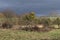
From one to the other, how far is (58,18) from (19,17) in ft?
19.0

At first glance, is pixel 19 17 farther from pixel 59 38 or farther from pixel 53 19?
pixel 59 38

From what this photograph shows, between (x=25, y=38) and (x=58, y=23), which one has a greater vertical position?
(x=25, y=38)

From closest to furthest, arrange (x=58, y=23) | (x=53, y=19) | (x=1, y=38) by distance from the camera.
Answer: (x=1, y=38) < (x=58, y=23) < (x=53, y=19)

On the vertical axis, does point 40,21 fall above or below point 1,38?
below

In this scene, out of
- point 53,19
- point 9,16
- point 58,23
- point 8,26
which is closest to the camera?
point 8,26

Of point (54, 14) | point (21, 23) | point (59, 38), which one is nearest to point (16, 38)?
point (59, 38)

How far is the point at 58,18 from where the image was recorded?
28.6 m

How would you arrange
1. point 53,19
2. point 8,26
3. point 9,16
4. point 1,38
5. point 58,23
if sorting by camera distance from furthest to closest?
1. point 9,16
2. point 53,19
3. point 58,23
4. point 8,26
5. point 1,38

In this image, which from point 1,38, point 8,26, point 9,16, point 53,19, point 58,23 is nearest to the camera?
point 1,38

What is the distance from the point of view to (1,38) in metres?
14.8

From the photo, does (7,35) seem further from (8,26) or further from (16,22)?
(16,22)

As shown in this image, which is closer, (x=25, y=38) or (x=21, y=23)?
(x=25, y=38)

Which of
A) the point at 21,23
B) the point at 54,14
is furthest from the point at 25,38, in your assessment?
the point at 54,14

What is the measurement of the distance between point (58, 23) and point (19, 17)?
630 cm
